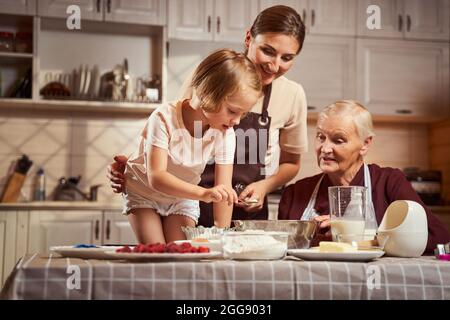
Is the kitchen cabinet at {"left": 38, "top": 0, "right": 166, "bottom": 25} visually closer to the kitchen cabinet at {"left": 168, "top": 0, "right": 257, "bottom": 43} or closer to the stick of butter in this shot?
the kitchen cabinet at {"left": 168, "top": 0, "right": 257, "bottom": 43}

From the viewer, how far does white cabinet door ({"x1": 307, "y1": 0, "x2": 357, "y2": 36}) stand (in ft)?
11.8

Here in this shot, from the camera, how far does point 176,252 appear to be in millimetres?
1034

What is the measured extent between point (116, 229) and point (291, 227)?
196 cm

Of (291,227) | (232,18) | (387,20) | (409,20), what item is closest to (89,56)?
(232,18)

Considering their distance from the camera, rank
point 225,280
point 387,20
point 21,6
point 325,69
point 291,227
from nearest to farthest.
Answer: point 225,280 → point 291,227 → point 21,6 → point 325,69 → point 387,20

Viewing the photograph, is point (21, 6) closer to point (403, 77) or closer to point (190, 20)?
point (190, 20)

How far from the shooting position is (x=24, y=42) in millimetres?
3377

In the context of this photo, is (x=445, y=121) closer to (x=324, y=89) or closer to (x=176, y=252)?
(x=324, y=89)

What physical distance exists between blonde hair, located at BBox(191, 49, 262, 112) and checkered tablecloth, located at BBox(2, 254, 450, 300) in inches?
27.2

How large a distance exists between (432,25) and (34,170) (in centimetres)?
237

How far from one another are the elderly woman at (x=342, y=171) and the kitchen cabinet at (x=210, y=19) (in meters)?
1.65

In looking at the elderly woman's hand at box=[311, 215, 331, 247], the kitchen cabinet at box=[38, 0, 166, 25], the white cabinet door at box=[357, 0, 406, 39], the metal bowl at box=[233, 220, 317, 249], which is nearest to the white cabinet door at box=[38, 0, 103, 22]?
the kitchen cabinet at box=[38, 0, 166, 25]
